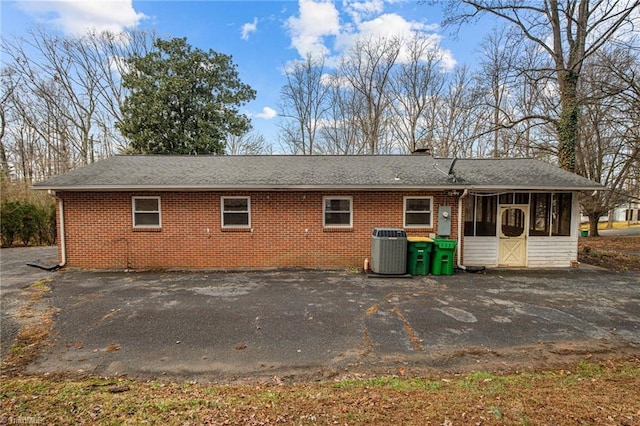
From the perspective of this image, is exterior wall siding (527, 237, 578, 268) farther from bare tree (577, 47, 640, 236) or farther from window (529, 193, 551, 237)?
bare tree (577, 47, 640, 236)

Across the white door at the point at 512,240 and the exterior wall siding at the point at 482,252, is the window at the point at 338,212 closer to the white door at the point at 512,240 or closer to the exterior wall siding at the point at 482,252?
the exterior wall siding at the point at 482,252

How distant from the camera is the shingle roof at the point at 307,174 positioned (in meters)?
9.18

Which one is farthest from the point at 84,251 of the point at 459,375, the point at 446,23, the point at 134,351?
the point at 446,23

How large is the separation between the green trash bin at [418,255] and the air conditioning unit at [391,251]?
29 centimetres

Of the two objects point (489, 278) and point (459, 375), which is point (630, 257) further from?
point (459, 375)

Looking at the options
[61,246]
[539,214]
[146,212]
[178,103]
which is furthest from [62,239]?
[539,214]

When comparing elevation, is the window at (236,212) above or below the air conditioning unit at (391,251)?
above

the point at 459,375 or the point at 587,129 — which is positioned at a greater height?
the point at 587,129

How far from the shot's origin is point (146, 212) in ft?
31.2

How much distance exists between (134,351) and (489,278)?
8507 millimetres

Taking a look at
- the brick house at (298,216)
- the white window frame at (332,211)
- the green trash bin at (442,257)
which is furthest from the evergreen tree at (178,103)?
the green trash bin at (442,257)

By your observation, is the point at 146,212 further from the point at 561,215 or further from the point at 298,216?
the point at 561,215

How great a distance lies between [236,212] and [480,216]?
7.83 m

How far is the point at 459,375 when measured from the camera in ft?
12.3
